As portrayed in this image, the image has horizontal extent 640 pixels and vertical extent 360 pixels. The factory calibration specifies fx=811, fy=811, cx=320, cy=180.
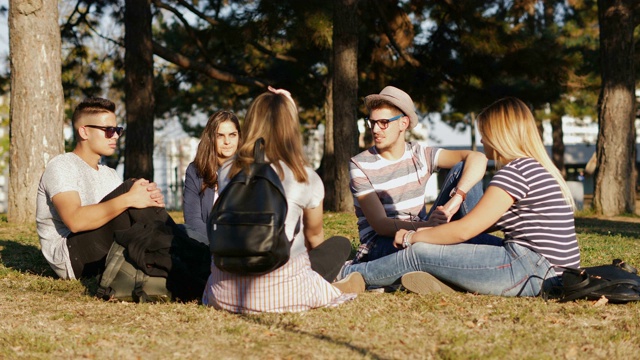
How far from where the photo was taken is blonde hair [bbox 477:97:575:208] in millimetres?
4582

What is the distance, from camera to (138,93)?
14.0 meters

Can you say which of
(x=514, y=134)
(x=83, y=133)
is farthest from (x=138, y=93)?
(x=514, y=134)

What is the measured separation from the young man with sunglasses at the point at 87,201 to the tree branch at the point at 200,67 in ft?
34.0

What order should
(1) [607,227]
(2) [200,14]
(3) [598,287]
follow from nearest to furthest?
(3) [598,287], (1) [607,227], (2) [200,14]

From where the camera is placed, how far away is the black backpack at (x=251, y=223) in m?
3.81

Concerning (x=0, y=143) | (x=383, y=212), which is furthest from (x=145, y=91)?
(x=0, y=143)

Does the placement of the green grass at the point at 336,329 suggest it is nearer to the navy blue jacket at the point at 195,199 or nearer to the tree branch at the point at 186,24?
the navy blue jacket at the point at 195,199

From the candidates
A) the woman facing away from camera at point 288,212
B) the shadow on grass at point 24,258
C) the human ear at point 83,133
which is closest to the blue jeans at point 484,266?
the woman facing away from camera at point 288,212

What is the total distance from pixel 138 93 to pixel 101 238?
9.18m

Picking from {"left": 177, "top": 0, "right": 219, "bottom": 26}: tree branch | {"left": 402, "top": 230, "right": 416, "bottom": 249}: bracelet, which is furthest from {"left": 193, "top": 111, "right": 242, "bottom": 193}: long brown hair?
{"left": 177, "top": 0, "right": 219, "bottom": 26}: tree branch

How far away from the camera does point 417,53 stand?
666 inches

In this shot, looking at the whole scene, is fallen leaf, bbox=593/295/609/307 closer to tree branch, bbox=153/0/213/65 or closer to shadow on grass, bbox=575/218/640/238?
shadow on grass, bbox=575/218/640/238

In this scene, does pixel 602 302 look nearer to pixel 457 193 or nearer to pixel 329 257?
pixel 457 193

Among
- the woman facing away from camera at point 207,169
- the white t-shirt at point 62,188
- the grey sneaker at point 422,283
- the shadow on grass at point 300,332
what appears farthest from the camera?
the woman facing away from camera at point 207,169
